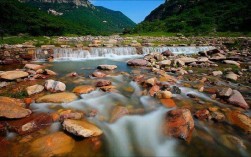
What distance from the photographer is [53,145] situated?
583cm

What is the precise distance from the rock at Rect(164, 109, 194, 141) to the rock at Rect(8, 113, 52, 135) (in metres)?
4.03

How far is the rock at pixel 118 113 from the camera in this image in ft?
25.1

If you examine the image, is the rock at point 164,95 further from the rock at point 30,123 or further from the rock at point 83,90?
the rock at point 30,123

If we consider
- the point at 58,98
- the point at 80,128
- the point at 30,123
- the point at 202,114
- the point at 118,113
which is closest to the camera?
the point at 80,128

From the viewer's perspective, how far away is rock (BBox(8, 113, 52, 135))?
6.50m

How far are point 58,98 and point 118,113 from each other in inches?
110

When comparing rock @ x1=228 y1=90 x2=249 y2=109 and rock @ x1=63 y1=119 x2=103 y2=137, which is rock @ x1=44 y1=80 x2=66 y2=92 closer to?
rock @ x1=63 y1=119 x2=103 y2=137

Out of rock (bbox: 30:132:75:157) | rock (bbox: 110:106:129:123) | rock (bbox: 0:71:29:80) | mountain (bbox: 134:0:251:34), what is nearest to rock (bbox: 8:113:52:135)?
rock (bbox: 30:132:75:157)

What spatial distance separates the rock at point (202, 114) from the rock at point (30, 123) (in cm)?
534

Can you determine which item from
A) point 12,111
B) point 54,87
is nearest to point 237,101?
point 54,87

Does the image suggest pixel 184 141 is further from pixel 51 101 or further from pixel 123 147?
pixel 51 101

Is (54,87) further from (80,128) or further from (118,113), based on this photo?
(80,128)

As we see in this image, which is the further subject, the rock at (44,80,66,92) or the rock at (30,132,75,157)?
the rock at (44,80,66,92)

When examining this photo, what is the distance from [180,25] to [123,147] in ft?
170
